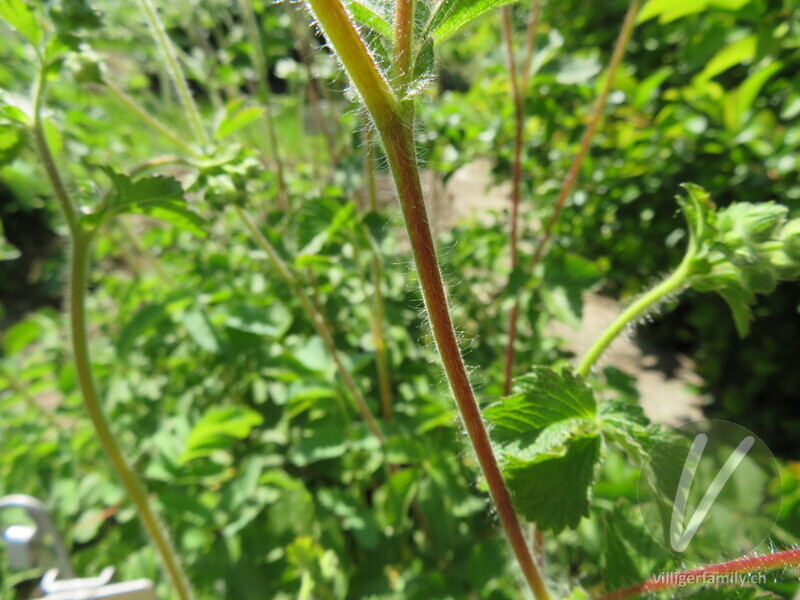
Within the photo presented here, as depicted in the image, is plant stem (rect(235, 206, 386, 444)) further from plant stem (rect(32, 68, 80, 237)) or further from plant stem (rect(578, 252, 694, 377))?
plant stem (rect(578, 252, 694, 377))

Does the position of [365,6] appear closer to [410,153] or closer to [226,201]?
[410,153]

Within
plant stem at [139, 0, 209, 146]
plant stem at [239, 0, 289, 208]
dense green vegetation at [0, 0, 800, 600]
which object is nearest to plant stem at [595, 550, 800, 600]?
dense green vegetation at [0, 0, 800, 600]

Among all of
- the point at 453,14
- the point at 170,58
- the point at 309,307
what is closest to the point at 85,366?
the point at 309,307

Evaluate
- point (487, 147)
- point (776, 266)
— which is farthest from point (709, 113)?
point (776, 266)

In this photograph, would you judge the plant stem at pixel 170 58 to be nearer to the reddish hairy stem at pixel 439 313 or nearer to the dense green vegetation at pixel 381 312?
the dense green vegetation at pixel 381 312

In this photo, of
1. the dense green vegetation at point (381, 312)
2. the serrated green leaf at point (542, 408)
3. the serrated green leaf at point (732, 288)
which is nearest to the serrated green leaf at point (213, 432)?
the dense green vegetation at point (381, 312)
